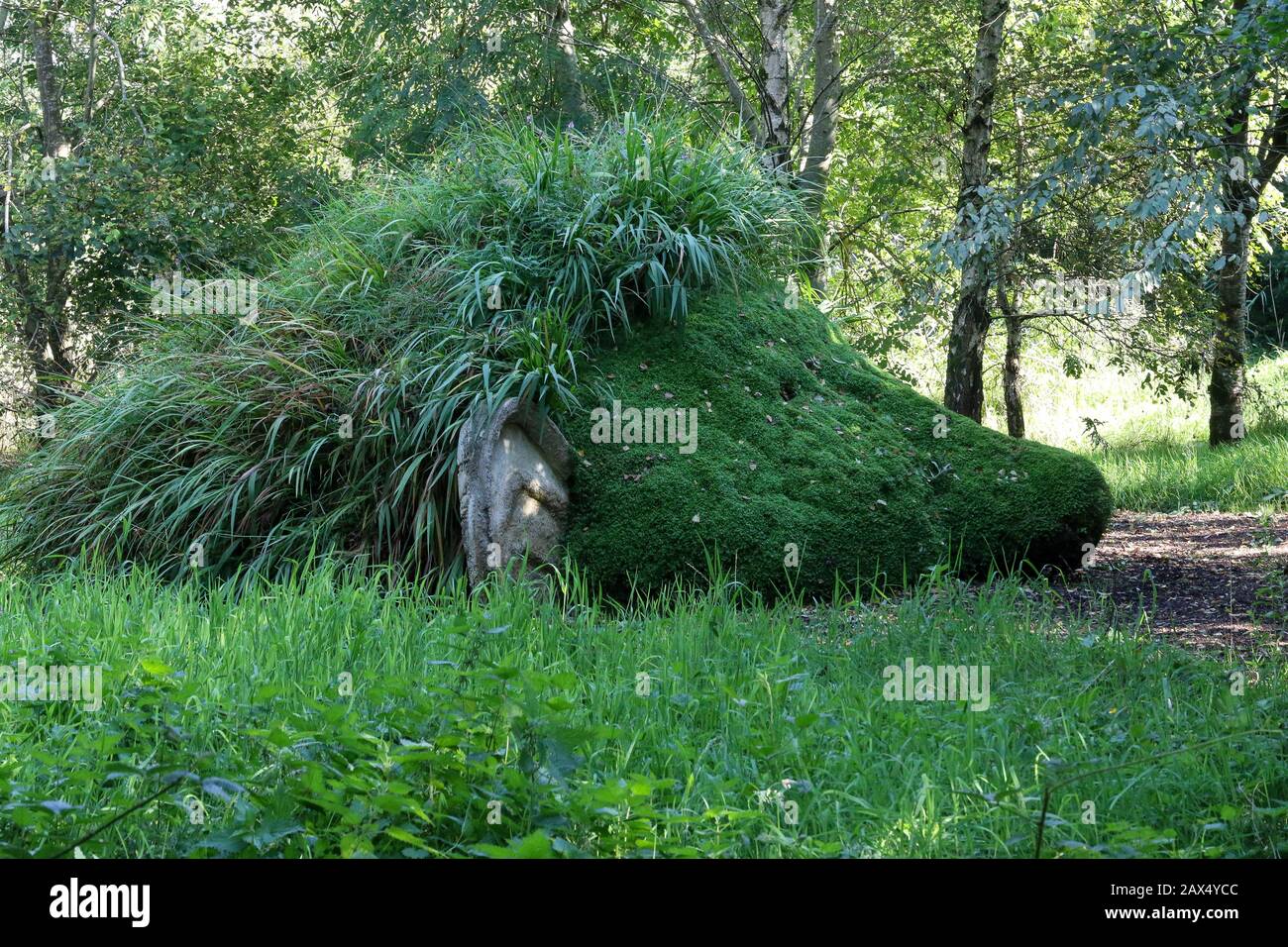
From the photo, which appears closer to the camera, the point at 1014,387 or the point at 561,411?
the point at 561,411

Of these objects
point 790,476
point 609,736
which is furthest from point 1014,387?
point 609,736

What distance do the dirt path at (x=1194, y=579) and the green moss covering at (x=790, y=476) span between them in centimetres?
40

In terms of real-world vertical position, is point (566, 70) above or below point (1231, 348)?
above

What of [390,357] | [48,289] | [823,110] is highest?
[823,110]

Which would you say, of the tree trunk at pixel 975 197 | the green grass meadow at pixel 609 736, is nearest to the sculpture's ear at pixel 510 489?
the green grass meadow at pixel 609 736

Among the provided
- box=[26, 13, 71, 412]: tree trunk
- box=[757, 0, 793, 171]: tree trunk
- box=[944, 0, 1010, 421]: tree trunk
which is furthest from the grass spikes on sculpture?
box=[26, 13, 71, 412]: tree trunk

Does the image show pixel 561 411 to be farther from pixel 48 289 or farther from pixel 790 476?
pixel 48 289

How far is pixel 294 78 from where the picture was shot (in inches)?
450

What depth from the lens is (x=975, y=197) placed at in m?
8.21

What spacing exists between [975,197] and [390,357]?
4.57 metres

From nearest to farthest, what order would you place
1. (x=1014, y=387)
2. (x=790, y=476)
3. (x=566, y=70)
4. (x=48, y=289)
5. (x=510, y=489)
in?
(x=510, y=489) < (x=790, y=476) < (x=566, y=70) < (x=48, y=289) < (x=1014, y=387)

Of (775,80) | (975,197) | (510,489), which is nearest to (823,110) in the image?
(775,80)

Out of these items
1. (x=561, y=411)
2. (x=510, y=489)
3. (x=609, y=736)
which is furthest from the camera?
(x=561, y=411)
